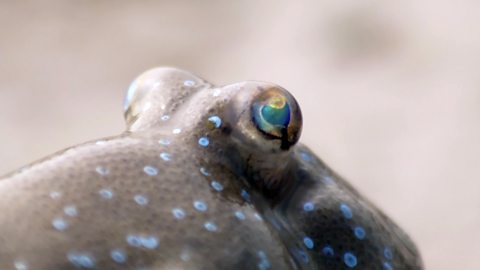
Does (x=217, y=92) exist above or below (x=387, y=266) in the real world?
above

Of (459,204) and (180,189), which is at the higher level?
(180,189)

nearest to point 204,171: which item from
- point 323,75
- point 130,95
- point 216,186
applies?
point 216,186

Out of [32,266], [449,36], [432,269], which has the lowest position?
[432,269]

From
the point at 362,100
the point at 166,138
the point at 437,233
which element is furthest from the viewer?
the point at 362,100

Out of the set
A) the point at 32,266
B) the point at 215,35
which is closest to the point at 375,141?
the point at 215,35

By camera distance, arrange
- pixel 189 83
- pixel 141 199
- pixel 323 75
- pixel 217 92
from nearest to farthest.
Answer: pixel 141 199
pixel 217 92
pixel 189 83
pixel 323 75

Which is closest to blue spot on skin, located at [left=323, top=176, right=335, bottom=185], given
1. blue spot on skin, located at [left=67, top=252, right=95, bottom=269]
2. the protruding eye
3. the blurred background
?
the protruding eye

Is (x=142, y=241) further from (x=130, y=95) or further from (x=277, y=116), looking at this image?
(x=130, y=95)

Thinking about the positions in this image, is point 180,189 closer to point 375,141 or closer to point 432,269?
point 432,269
